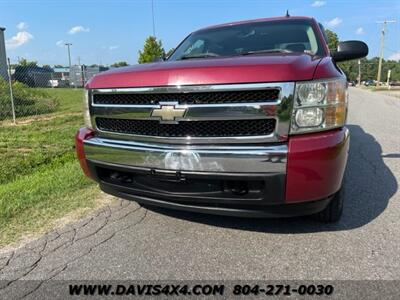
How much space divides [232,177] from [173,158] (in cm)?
45

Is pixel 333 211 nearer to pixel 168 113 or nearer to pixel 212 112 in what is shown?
pixel 212 112

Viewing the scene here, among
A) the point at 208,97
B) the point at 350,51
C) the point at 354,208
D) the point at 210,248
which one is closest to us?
the point at 208,97

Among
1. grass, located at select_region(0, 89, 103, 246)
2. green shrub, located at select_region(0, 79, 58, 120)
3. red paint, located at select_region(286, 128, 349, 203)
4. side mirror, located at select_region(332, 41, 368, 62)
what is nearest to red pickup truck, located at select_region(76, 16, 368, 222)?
red paint, located at select_region(286, 128, 349, 203)

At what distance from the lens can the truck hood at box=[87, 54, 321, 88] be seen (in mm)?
2482

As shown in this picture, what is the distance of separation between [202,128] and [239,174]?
43 cm

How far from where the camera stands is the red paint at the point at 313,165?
8.10 ft

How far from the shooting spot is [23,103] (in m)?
13.5

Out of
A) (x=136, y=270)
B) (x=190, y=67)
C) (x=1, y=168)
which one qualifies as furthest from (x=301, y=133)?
(x=1, y=168)

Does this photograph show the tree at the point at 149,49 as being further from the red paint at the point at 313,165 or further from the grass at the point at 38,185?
the red paint at the point at 313,165

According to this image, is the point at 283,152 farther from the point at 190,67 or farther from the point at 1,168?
the point at 1,168

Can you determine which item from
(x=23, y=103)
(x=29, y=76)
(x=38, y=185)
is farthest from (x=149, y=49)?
(x=38, y=185)

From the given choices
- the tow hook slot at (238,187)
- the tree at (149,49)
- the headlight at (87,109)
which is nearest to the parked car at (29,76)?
the tree at (149,49)

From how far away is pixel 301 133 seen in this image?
8.28ft

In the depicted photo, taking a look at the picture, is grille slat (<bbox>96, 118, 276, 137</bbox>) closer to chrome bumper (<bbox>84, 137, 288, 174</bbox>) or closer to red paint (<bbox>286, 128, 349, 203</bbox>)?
chrome bumper (<bbox>84, 137, 288, 174</bbox>)
